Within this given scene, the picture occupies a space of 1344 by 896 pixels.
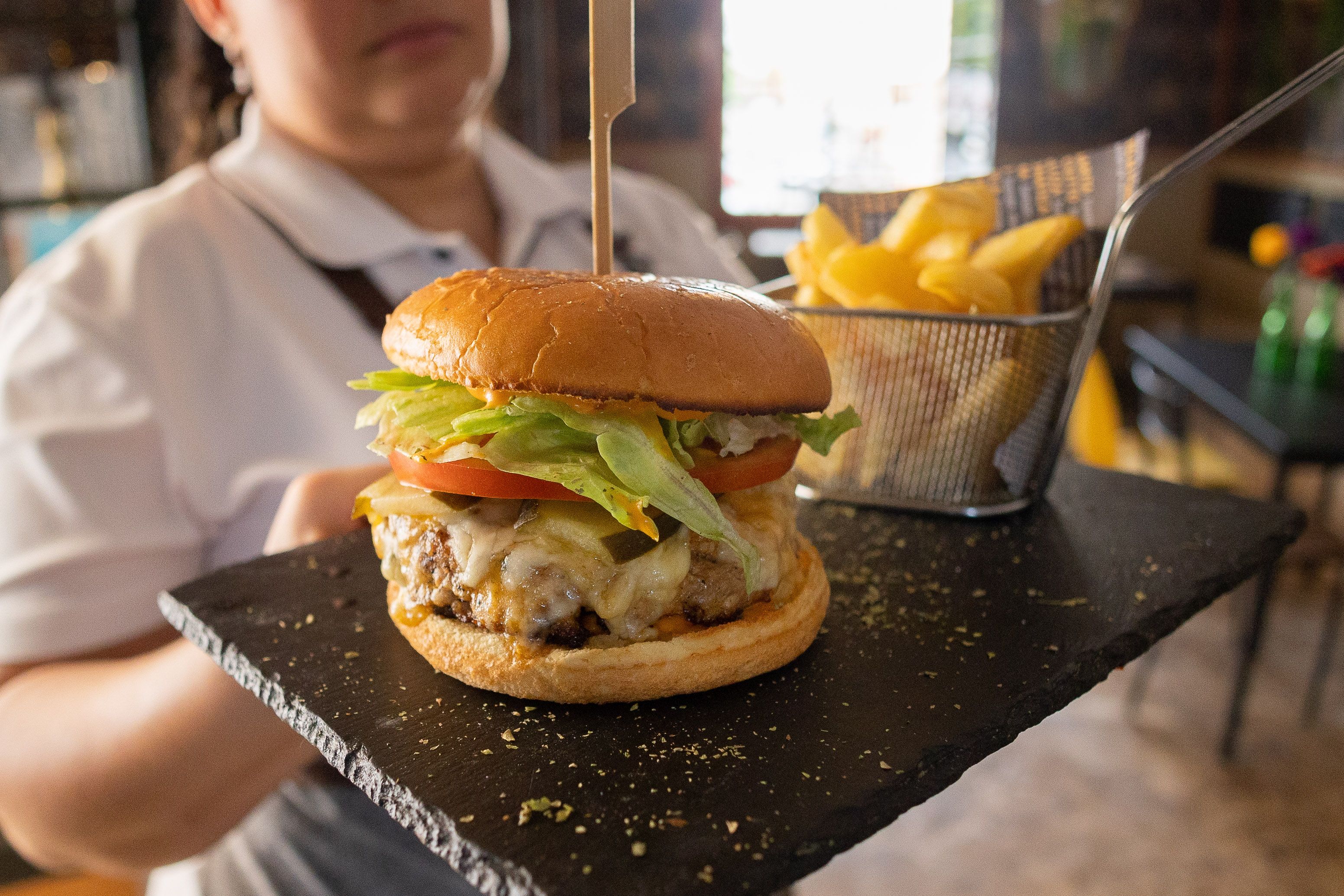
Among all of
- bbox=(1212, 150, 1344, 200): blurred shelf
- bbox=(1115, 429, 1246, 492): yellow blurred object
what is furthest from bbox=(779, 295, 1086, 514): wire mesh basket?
bbox=(1212, 150, 1344, 200): blurred shelf

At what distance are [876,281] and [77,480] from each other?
1.33 m

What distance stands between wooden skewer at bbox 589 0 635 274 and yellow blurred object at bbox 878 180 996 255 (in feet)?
1.78

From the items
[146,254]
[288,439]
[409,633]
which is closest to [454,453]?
[409,633]

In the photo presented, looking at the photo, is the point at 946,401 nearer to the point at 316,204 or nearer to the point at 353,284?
the point at 353,284

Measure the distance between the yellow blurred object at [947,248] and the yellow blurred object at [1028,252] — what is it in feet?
0.12

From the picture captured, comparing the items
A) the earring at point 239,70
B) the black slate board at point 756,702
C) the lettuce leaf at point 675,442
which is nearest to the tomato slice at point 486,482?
the lettuce leaf at point 675,442

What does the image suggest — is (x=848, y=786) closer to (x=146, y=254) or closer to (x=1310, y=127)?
(x=146, y=254)

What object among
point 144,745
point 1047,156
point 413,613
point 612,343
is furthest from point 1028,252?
point 1047,156

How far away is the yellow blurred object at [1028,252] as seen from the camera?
148 centimetres

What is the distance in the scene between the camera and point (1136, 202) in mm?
1367

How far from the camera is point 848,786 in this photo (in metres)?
0.92

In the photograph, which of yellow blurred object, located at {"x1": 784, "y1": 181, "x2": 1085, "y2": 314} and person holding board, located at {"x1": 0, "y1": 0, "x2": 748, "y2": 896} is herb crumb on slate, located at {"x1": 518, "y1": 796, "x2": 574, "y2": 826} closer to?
person holding board, located at {"x1": 0, "y1": 0, "x2": 748, "y2": 896}

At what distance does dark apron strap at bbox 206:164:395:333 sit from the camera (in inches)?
76.4

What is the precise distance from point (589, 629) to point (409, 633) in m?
0.23
